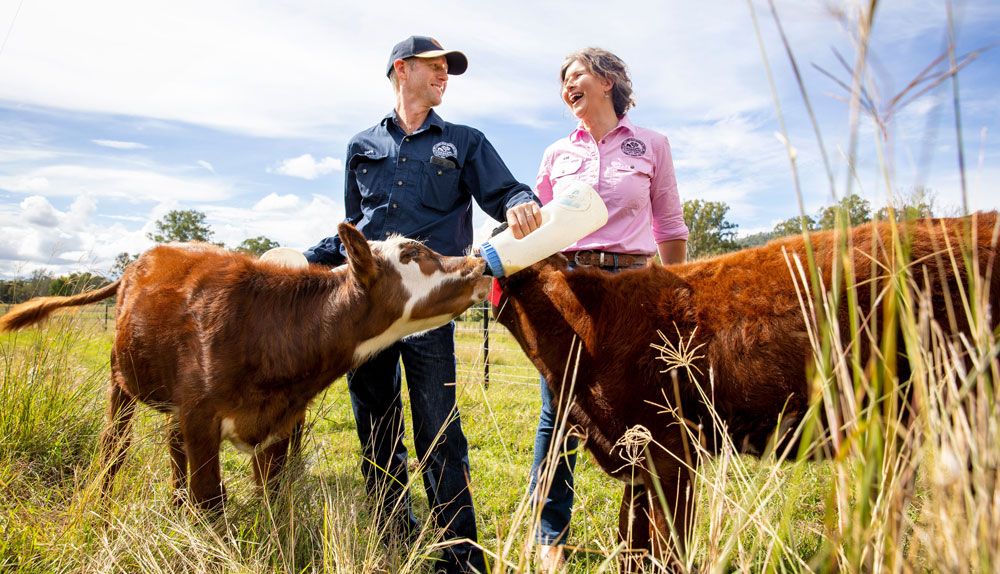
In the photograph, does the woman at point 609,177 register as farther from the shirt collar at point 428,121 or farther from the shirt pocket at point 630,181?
the shirt collar at point 428,121

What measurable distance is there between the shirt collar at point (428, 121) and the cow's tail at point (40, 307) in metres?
2.55

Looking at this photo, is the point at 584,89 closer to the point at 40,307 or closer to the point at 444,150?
the point at 444,150

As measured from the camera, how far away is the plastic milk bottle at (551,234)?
302 cm

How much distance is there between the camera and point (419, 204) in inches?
143

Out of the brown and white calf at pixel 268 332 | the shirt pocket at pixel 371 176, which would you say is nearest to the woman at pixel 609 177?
the brown and white calf at pixel 268 332

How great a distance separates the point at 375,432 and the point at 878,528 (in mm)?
2857

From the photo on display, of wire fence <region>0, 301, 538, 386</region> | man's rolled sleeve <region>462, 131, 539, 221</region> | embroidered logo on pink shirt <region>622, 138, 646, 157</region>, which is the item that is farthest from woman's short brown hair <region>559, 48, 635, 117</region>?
wire fence <region>0, 301, 538, 386</region>

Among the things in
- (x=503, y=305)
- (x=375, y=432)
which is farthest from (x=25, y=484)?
(x=503, y=305)

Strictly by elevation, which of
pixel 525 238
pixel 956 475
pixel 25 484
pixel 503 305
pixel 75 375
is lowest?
pixel 25 484

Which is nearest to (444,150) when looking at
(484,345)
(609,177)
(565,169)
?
(565,169)

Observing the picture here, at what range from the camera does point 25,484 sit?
3.14 m

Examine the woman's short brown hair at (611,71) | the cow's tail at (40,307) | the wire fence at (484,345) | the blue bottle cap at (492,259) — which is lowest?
the wire fence at (484,345)

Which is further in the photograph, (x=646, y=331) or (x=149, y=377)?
(x=149, y=377)

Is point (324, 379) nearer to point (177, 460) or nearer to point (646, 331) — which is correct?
point (177, 460)
